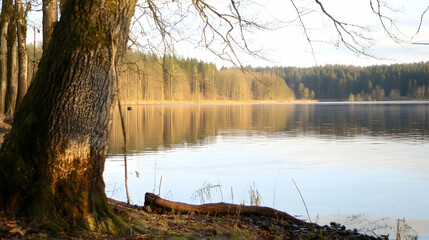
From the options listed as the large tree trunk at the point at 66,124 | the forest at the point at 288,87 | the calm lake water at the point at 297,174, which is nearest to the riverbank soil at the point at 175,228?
the large tree trunk at the point at 66,124

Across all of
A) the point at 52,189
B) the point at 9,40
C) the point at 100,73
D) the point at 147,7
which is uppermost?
the point at 9,40

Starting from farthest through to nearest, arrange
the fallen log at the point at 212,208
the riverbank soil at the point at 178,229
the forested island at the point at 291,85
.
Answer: the forested island at the point at 291,85, the fallen log at the point at 212,208, the riverbank soil at the point at 178,229

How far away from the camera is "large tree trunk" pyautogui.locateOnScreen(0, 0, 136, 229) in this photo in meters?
3.76

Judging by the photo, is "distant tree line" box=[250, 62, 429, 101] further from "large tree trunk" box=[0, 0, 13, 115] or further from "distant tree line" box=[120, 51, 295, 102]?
"large tree trunk" box=[0, 0, 13, 115]

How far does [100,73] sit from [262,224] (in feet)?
9.37

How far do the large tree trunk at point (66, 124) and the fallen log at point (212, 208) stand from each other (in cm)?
169

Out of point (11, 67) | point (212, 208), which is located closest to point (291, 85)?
point (11, 67)

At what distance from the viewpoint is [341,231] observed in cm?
577

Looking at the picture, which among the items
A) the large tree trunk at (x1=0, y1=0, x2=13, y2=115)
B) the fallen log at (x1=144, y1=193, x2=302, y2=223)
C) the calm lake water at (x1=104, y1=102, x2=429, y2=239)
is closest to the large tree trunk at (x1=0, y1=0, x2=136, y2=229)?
the fallen log at (x1=144, y1=193, x2=302, y2=223)

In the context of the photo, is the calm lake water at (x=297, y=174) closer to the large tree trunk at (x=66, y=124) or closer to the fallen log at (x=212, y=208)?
the fallen log at (x=212, y=208)

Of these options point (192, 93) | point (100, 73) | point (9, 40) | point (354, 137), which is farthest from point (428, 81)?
point (100, 73)

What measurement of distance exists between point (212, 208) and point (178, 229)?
1305 mm

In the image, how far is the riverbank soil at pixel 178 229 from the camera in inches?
140

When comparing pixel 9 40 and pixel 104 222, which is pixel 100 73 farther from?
pixel 9 40
